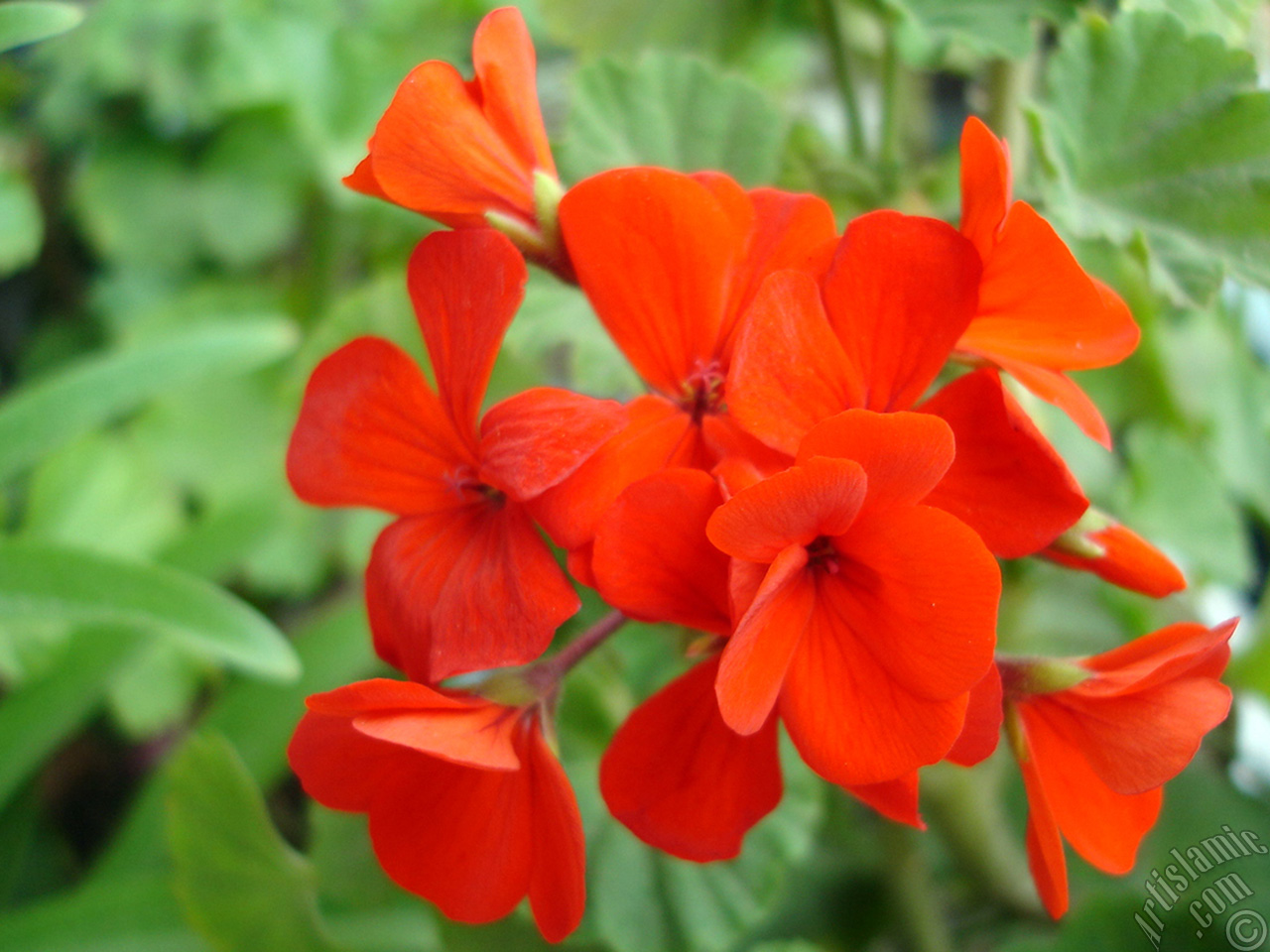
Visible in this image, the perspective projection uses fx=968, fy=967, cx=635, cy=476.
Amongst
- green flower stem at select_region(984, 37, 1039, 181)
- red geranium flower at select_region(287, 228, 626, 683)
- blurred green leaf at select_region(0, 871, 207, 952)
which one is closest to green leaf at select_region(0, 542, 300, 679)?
blurred green leaf at select_region(0, 871, 207, 952)

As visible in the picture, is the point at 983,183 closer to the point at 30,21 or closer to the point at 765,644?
the point at 765,644

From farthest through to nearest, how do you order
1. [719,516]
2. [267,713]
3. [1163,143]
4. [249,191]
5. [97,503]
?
[249,191]
[97,503]
[267,713]
[1163,143]
[719,516]

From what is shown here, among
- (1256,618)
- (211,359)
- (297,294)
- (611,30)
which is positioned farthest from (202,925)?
(1256,618)

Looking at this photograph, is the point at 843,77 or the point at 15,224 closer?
the point at 843,77

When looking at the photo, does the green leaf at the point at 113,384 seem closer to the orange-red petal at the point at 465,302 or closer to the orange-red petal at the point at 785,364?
the orange-red petal at the point at 465,302

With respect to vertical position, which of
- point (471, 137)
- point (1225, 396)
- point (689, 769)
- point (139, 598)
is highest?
point (471, 137)

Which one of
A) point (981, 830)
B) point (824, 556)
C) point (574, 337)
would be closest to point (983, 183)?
point (824, 556)

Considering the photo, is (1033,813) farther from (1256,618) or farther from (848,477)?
(1256,618)

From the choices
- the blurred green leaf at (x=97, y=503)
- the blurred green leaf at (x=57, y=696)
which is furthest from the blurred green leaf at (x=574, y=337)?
the blurred green leaf at (x=97, y=503)

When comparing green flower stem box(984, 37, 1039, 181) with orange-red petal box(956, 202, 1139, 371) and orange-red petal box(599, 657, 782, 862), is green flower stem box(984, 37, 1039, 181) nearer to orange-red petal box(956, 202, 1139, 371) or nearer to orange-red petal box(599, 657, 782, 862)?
orange-red petal box(956, 202, 1139, 371)
